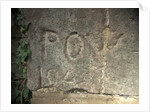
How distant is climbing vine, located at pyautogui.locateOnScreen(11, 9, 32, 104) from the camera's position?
2367mm

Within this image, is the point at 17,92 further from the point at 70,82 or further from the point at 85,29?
the point at 85,29

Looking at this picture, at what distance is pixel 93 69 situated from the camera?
218cm

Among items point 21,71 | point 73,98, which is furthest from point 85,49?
point 21,71

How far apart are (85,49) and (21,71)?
3.22ft

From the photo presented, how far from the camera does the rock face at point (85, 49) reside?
209 cm

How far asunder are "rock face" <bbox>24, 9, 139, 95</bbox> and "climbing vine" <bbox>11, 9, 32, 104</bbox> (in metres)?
0.13

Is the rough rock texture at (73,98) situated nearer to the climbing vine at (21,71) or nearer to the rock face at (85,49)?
the rock face at (85,49)

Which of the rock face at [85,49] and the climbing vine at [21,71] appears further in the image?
the climbing vine at [21,71]

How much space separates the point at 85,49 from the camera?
2168 mm

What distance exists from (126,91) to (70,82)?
0.64m

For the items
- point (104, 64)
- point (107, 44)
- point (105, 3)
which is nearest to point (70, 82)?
point (104, 64)

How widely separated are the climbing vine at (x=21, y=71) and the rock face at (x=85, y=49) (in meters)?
0.13

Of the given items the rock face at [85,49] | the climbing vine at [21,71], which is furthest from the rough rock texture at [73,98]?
the climbing vine at [21,71]

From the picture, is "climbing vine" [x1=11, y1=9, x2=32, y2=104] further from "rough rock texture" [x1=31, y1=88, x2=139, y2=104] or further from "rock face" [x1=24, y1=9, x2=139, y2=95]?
"rough rock texture" [x1=31, y1=88, x2=139, y2=104]
